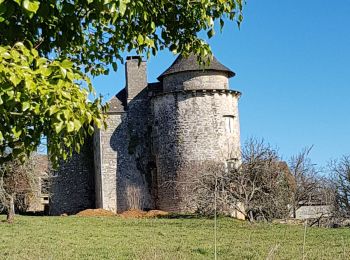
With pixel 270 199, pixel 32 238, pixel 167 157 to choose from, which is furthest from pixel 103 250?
pixel 167 157

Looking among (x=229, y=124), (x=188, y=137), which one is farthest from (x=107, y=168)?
(x=229, y=124)

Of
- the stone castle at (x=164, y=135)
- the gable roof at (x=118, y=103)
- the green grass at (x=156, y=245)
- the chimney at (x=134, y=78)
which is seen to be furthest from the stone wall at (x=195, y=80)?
the green grass at (x=156, y=245)

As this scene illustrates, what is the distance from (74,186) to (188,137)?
31.2 feet

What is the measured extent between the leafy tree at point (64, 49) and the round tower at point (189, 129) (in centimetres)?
2787

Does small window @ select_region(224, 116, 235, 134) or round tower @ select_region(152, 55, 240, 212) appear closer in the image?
round tower @ select_region(152, 55, 240, 212)

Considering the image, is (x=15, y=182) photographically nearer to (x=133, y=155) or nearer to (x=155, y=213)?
(x=155, y=213)

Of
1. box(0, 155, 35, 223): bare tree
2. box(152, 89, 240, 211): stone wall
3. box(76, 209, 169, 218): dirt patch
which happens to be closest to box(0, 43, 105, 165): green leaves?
box(0, 155, 35, 223): bare tree

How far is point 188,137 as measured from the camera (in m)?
35.0

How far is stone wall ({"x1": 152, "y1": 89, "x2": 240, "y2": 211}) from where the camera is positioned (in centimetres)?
3484

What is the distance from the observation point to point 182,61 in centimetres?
3600

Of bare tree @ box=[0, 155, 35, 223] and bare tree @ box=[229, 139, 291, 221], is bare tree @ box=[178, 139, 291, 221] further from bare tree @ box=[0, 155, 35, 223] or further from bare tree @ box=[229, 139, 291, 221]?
bare tree @ box=[0, 155, 35, 223]

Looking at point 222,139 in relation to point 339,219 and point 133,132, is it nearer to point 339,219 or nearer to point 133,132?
point 133,132

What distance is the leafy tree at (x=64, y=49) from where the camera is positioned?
3713 mm

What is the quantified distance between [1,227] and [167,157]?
47.4 ft
